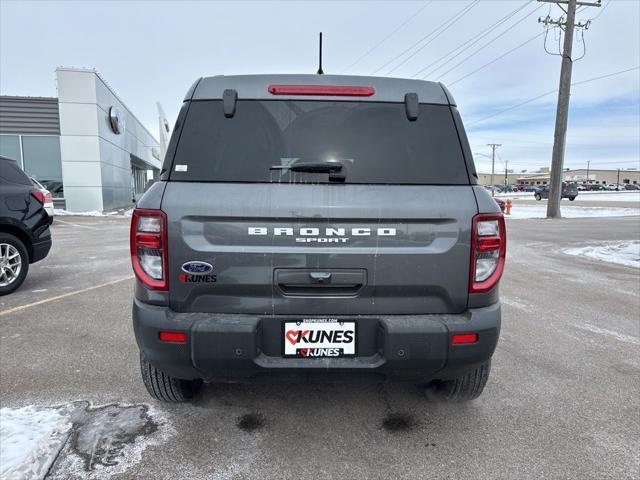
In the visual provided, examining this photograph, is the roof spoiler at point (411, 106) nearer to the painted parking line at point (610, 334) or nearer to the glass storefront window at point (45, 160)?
the painted parking line at point (610, 334)

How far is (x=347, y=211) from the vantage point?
2.23 m

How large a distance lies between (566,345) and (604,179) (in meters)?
167

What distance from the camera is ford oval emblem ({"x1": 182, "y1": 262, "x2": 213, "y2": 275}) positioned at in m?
2.22

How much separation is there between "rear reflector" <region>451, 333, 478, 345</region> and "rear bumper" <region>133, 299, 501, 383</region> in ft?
0.07

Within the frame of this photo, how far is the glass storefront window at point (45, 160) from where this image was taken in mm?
20109

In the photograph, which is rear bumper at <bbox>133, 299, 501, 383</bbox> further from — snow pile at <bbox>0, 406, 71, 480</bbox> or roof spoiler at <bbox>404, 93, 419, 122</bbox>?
roof spoiler at <bbox>404, 93, 419, 122</bbox>

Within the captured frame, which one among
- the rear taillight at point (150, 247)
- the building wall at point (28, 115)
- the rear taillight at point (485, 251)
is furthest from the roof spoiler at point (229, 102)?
the building wall at point (28, 115)

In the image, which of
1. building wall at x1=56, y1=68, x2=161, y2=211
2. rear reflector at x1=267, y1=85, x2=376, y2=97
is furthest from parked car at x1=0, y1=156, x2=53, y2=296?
building wall at x1=56, y1=68, x2=161, y2=211

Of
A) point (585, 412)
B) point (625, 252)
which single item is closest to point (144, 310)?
point (585, 412)

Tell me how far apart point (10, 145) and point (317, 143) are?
22.8 m

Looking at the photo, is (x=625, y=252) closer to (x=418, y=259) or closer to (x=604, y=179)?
(x=418, y=259)

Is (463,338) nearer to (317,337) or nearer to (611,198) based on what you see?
(317,337)

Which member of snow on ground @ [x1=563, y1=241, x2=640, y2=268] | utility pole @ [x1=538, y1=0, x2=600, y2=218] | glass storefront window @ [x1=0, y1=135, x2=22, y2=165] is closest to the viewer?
snow on ground @ [x1=563, y1=241, x2=640, y2=268]

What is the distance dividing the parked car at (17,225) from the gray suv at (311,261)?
462 centimetres
